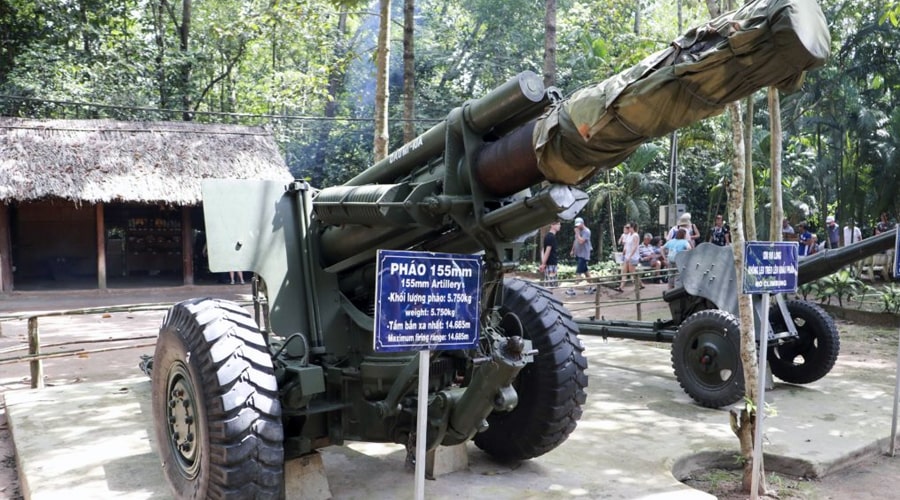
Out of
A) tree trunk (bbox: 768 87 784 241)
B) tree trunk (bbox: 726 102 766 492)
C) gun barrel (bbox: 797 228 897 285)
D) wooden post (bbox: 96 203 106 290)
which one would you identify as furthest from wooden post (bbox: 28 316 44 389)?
wooden post (bbox: 96 203 106 290)

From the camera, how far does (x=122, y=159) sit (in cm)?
1769

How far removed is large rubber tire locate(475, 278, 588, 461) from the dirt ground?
3.94 feet

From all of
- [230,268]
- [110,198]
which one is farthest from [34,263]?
[230,268]

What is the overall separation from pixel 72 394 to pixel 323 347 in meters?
3.70

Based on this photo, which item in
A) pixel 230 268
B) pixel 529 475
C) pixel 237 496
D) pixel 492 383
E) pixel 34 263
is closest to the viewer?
pixel 237 496

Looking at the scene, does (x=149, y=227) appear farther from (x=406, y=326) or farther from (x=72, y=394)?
(x=406, y=326)

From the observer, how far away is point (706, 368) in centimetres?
731

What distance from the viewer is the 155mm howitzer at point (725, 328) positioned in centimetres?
722

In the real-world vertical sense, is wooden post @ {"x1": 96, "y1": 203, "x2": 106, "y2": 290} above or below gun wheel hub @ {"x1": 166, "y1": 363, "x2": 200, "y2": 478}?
above

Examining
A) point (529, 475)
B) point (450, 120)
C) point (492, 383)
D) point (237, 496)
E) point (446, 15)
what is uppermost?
point (446, 15)

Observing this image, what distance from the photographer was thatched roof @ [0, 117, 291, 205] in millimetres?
16672

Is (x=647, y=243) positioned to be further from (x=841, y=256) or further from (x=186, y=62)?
(x=186, y=62)

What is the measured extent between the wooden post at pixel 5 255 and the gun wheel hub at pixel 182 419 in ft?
49.8

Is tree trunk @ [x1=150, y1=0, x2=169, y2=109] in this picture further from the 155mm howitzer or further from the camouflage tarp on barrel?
the camouflage tarp on barrel
